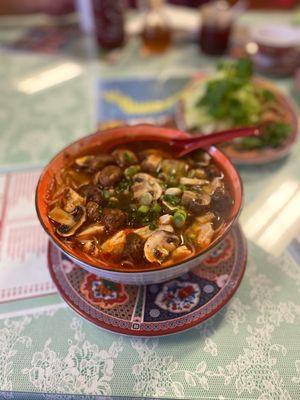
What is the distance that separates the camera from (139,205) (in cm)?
123

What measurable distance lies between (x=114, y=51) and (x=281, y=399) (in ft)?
7.65

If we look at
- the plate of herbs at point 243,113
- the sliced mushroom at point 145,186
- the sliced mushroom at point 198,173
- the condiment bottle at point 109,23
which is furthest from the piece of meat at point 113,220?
the condiment bottle at point 109,23

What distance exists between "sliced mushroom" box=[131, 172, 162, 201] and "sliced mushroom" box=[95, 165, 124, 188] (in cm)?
6

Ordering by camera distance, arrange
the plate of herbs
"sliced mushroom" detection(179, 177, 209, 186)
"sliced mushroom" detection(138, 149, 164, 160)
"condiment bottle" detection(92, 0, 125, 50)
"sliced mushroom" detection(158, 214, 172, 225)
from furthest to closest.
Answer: "condiment bottle" detection(92, 0, 125, 50), the plate of herbs, "sliced mushroom" detection(138, 149, 164, 160), "sliced mushroom" detection(179, 177, 209, 186), "sliced mushroom" detection(158, 214, 172, 225)

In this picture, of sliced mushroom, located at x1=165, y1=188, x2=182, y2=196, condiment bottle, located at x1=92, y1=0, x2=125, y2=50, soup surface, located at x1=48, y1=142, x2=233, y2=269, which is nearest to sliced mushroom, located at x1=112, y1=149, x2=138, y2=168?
soup surface, located at x1=48, y1=142, x2=233, y2=269

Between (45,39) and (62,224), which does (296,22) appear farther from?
(62,224)

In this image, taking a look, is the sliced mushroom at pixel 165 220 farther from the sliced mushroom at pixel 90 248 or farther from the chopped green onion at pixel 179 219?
the sliced mushroom at pixel 90 248

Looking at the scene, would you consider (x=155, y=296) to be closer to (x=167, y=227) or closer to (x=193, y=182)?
(x=167, y=227)

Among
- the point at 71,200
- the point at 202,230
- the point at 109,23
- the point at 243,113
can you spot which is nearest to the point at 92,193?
the point at 71,200

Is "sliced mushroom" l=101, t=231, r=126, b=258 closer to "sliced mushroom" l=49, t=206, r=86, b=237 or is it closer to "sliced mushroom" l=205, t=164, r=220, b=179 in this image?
"sliced mushroom" l=49, t=206, r=86, b=237

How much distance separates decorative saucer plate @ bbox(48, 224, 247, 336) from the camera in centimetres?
108

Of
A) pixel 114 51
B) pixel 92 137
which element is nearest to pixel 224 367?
pixel 92 137

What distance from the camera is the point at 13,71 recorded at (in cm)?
244

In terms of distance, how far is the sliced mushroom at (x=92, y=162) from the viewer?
4.41 ft
